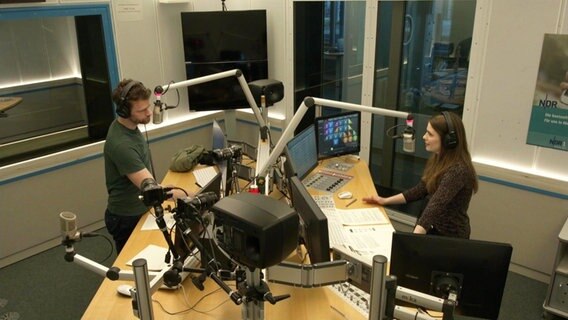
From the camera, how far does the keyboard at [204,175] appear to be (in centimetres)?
328

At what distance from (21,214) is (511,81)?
13.0ft

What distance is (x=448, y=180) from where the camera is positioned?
2498 mm

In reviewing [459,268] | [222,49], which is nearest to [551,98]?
[459,268]

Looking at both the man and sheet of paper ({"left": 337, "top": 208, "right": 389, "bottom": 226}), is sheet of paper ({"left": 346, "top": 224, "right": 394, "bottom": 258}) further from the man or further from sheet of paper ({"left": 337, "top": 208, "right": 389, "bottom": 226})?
the man

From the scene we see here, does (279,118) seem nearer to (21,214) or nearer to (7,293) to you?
(21,214)

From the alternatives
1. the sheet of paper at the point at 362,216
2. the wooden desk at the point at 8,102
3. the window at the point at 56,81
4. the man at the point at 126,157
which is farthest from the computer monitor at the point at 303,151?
the wooden desk at the point at 8,102

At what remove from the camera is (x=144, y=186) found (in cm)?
161

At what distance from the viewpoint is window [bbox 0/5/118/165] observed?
155 inches

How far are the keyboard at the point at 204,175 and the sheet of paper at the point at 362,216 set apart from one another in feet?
3.37

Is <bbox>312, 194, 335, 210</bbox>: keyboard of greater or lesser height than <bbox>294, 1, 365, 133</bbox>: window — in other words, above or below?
below

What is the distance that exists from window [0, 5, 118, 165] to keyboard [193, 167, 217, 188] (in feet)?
4.43

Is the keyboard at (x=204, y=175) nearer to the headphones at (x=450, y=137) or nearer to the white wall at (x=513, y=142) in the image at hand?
the headphones at (x=450, y=137)

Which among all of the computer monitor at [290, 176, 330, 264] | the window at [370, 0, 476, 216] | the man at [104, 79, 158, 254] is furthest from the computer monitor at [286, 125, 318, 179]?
the window at [370, 0, 476, 216]

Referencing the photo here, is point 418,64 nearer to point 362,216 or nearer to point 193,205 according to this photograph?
point 362,216
